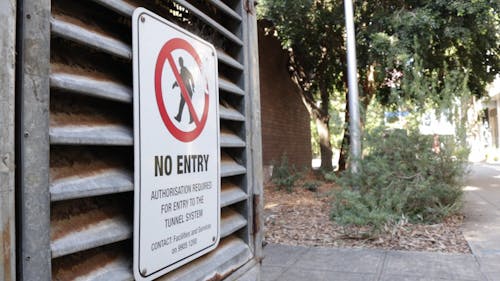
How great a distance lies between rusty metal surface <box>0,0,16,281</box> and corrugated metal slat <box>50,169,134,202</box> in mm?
137

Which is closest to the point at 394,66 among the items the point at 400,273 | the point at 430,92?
the point at 430,92

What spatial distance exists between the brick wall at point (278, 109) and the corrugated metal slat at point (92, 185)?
11.6m

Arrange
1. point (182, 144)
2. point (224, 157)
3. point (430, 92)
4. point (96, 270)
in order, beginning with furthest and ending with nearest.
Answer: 1. point (430, 92)
2. point (224, 157)
3. point (182, 144)
4. point (96, 270)

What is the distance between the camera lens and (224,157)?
238 cm

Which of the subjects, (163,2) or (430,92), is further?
(430,92)

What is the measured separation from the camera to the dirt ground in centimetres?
622

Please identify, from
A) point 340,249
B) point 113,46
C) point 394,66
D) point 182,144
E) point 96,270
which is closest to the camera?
point 96,270

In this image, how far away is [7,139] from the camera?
3.97 feet

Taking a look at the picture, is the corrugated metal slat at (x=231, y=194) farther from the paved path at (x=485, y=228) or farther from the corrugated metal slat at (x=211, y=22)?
the paved path at (x=485, y=228)

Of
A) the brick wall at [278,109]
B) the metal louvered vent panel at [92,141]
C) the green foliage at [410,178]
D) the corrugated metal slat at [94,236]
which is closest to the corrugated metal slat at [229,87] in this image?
the metal louvered vent panel at [92,141]

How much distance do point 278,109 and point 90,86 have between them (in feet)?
45.3

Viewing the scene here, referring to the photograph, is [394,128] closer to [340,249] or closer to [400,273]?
[340,249]

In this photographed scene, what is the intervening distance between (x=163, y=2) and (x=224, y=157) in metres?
0.78

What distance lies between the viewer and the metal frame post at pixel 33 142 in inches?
48.9
